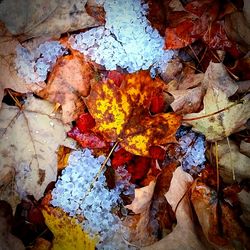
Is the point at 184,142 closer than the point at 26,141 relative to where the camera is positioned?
No

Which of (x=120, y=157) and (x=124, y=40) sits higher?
(x=124, y=40)

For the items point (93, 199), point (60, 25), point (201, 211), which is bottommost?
point (201, 211)

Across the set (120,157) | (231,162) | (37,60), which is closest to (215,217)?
(231,162)

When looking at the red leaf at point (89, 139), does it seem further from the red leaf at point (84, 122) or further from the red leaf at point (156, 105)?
the red leaf at point (156, 105)

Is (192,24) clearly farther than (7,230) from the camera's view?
Yes

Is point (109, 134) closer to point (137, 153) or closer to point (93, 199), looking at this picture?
point (137, 153)

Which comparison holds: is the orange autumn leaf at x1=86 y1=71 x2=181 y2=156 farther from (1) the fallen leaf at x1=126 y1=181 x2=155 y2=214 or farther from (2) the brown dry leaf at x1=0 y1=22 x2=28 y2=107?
(2) the brown dry leaf at x1=0 y1=22 x2=28 y2=107

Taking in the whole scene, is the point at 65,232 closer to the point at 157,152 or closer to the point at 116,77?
the point at 157,152

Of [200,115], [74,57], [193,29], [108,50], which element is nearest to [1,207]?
[74,57]
